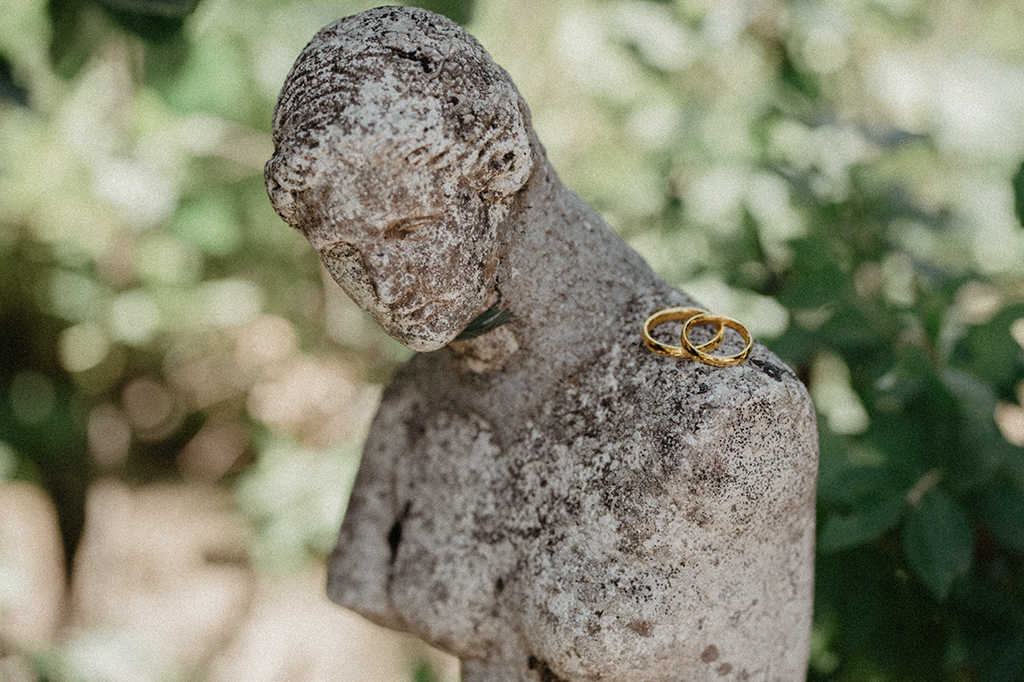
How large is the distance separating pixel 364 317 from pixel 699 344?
1.89 meters

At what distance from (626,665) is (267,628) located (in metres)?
1.87

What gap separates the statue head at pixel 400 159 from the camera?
61 cm

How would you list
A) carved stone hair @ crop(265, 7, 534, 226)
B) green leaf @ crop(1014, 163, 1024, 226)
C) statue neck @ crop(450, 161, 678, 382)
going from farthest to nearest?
green leaf @ crop(1014, 163, 1024, 226) → statue neck @ crop(450, 161, 678, 382) → carved stone hair @ crop(265, 7, 534, 226)

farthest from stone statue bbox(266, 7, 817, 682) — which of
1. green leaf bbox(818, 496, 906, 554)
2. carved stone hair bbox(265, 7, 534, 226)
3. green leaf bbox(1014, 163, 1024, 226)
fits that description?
green leaf bbox(1014, 163, 1024, 226)

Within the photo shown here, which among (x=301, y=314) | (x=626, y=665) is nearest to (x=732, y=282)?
(x=626, y=665)

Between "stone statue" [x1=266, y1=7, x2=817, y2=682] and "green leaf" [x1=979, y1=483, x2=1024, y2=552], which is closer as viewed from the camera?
"stone statue" [x1=266, y1=7, x2=817, y2=682]

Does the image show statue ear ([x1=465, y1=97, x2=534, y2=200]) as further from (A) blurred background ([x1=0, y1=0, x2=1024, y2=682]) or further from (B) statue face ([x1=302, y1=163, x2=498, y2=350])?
(A) blurred background ([x1=0, y1=0, x2=1024, y2=682])

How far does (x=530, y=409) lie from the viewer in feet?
2.65

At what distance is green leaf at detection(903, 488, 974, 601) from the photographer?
38.3 inches

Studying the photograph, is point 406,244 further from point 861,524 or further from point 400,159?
point 861,524

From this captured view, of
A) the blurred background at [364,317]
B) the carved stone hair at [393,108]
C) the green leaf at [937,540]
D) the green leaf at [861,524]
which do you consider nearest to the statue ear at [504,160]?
the carved stone hair at [393,108]

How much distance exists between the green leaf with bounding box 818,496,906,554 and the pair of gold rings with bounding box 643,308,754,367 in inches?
14.8

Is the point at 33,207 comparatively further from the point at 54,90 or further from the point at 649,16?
the point at 649,16

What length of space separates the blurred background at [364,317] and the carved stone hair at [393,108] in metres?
0.34
